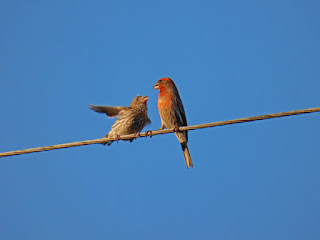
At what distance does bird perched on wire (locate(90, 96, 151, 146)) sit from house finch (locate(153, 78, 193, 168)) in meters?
0.72

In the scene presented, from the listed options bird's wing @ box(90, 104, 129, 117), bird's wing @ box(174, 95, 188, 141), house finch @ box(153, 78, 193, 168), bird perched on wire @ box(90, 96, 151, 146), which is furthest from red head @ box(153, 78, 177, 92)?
bird's wing @ box(90, 104, 129, 117)

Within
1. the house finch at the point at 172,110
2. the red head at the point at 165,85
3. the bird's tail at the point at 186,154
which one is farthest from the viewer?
the red head at the point at 165,85

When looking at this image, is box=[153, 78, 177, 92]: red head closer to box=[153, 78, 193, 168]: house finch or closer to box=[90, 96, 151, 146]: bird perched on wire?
box=[153, 78, 193, 168]: house finch

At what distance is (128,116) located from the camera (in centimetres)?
1160

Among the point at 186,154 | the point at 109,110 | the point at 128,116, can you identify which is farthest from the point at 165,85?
the point at 186,154

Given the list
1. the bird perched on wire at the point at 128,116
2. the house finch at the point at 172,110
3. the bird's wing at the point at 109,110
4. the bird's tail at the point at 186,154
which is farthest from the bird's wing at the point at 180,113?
the bird's wing at the point at 109,110

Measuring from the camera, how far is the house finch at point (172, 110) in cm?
1109

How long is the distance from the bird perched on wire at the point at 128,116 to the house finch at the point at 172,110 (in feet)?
2.35

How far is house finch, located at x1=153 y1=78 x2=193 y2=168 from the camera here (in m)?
11.1

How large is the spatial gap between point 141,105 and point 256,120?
5834 millimetres

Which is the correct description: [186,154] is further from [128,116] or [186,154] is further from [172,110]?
[128,116]

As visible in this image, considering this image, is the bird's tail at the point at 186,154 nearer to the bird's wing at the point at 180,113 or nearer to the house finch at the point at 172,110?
the house finch at the point at 172,110

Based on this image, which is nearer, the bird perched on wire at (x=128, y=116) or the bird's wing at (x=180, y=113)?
the bird's wing at (x=180, y=113)

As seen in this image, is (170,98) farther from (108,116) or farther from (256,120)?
(256,120)
